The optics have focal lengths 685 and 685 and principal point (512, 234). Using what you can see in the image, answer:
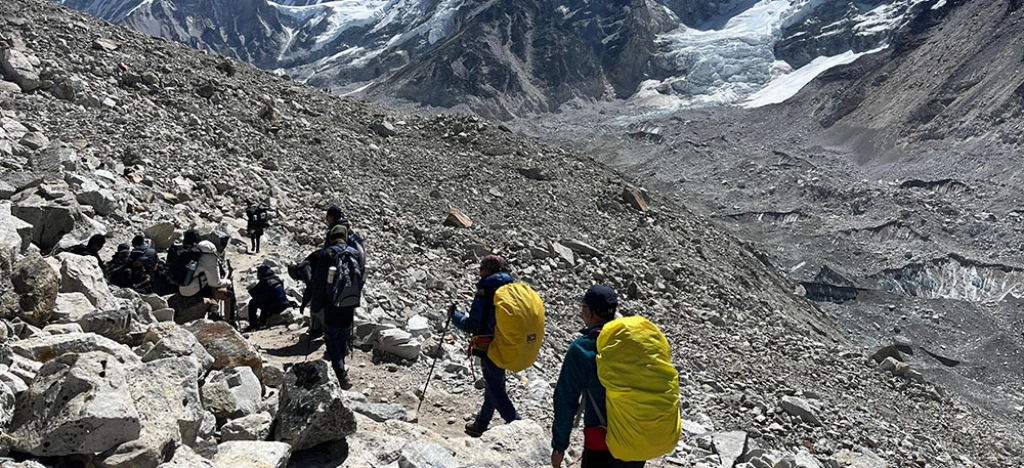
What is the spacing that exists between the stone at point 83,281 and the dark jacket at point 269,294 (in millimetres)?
1915

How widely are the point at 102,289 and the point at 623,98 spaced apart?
114752 millimetres

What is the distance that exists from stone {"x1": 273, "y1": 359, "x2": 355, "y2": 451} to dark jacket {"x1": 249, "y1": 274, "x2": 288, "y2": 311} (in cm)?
374

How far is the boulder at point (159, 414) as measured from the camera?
3.06m

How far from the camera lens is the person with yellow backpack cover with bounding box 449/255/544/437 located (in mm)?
4723

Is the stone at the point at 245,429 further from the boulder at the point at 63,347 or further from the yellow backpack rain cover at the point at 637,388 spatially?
the yellow backpack rain cover at the point at 637,388

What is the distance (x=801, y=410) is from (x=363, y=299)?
22.3ft

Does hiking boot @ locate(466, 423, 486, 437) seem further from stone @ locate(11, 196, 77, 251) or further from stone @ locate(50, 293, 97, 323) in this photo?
stone @ locate(11, 196, 77, 251)

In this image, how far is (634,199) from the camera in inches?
746

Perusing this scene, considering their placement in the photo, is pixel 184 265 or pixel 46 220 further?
pixel 46 220

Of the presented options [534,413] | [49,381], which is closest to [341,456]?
[49,381]

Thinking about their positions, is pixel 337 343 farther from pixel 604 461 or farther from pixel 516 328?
pixel 604 461

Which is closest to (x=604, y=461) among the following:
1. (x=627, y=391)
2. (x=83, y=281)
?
(x=627, y=391)

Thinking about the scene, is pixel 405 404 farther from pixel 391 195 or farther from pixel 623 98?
pixel 623 98

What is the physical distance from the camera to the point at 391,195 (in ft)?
51.2
